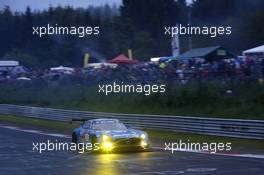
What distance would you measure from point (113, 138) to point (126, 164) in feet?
12.0

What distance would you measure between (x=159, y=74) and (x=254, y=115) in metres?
6.84

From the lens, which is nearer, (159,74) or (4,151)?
(4,151)

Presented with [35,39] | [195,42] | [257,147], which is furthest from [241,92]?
[35,39]

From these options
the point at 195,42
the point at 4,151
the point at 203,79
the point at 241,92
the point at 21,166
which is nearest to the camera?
the point at 21,166

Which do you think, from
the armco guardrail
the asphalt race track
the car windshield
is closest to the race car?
the car windshield

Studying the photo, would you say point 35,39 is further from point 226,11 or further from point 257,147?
point 257,147

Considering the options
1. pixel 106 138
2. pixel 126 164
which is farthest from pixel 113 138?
pixel 126 164

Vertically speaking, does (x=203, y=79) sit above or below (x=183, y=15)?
below

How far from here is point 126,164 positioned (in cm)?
1537

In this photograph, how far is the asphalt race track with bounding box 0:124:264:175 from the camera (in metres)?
13.7

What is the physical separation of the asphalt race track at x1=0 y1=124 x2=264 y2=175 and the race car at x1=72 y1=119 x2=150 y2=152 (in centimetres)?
44

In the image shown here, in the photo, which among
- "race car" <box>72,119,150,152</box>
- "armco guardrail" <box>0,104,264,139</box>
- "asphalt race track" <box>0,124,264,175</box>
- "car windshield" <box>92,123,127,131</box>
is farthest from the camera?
"armco guardrail" <box>0,104,264,139</box>

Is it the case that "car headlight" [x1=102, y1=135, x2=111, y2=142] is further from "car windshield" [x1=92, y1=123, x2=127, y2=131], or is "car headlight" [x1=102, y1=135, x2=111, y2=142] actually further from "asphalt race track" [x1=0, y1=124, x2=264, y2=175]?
"car windshield" [x1=92, y1=123, x2=127, y2=131]

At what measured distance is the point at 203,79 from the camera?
1166 inches
